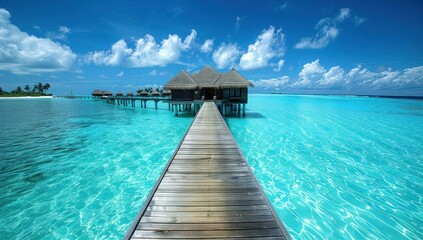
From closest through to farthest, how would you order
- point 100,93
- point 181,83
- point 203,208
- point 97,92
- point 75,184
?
point 203,208
point 75,184
point 181,83
point 100,93
point 97,92

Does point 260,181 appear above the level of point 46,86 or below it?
below

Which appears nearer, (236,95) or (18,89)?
(236,95)

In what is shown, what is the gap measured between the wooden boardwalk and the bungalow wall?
16.3 meters

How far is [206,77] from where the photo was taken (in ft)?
79.6

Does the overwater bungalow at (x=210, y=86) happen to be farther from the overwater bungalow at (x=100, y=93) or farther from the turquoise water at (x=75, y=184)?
the overwater bungalow at (x=100, y=93)

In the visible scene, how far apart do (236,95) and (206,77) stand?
5.46 m

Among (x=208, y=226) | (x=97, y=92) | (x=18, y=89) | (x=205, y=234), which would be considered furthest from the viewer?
(x=18, y=89)

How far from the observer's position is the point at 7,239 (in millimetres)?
4062

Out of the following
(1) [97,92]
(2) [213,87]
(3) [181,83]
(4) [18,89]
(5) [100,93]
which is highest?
(3) [181,83]

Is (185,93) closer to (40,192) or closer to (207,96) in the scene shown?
(207,96)

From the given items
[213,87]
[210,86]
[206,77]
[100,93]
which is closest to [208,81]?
[206,77]

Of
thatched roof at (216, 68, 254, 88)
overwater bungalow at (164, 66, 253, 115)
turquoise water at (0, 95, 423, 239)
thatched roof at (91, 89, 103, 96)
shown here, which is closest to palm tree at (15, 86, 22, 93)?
thatched roof at (91, 89, 103, 96)

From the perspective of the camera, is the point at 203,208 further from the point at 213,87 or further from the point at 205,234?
the point at 213,87

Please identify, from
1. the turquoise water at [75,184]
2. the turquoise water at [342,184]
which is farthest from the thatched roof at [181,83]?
the turquoise water at [342,184]
